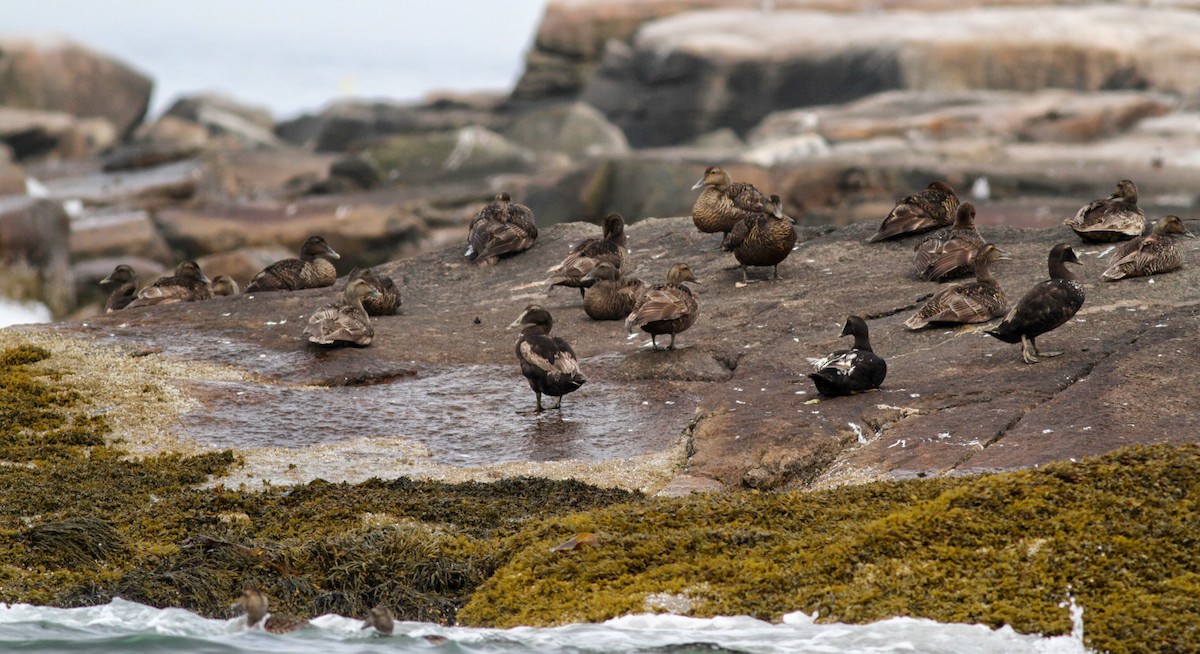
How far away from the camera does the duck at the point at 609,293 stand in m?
13.9

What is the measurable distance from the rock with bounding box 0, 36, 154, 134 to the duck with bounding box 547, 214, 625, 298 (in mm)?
53446

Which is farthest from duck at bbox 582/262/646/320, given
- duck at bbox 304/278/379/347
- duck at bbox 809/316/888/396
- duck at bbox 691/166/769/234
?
duck at bbox 809/316/888/396

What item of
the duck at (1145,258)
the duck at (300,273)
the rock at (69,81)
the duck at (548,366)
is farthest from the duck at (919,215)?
the rock at (69,81)

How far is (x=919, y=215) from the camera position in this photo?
51.6 ft

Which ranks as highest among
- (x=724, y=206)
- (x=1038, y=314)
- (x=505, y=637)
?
(x=724, y=206)

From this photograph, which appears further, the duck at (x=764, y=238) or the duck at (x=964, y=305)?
the duck at (x=764, y=238)

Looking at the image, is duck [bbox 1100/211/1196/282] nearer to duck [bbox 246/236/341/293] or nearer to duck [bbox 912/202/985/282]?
duck [bbox 912/202/985/282]

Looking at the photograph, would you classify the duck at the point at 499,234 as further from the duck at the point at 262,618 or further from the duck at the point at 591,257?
the duck at the point at 262,618

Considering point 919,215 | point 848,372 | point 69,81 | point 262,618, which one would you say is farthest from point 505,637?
point 69,81

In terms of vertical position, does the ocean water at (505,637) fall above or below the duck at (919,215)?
below

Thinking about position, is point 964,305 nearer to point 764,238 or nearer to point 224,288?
point 764,238

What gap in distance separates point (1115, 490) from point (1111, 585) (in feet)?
2.92

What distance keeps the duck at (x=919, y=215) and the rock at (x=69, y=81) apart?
180ft

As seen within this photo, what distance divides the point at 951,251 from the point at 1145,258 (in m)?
1.82
